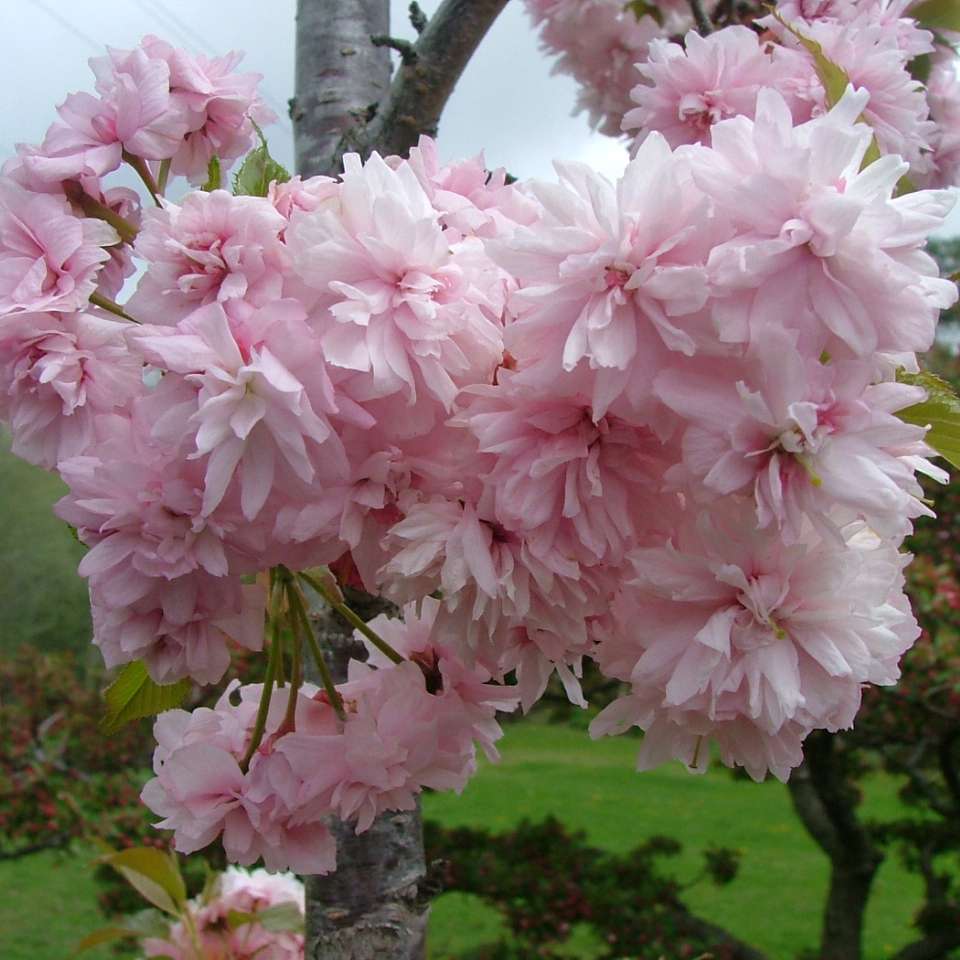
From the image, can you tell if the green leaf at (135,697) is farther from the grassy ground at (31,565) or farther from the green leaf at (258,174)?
the grassy ground at (31,565)

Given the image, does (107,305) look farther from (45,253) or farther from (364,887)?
(364,887)

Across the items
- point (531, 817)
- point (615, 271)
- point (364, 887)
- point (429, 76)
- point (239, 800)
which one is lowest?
point (531, 817)

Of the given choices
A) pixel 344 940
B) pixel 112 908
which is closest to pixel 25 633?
pixel 112 908

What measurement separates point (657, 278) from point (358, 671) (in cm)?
41

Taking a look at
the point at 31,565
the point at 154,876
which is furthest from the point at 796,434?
the point at 31,565

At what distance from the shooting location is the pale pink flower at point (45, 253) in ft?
1.97

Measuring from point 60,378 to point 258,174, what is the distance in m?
0.16

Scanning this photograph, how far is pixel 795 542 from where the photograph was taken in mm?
506

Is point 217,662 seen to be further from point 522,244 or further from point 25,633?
point 25,633

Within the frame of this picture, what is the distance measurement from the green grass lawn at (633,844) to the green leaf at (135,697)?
2885 mm

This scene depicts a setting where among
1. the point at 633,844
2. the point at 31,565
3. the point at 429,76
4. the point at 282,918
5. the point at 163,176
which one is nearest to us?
the point at 163,176

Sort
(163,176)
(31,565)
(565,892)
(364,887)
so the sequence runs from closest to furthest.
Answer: (163,176) < (364,887) < (565,892) < (31,565)

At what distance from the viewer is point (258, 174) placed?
2.02ft

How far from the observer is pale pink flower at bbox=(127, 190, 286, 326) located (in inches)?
20.1
